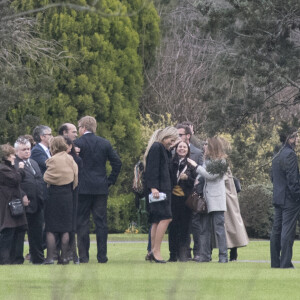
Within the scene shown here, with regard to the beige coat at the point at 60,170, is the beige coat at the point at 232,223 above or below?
below

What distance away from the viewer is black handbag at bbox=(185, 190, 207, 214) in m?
13.9

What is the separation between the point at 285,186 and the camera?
12938 millimetres

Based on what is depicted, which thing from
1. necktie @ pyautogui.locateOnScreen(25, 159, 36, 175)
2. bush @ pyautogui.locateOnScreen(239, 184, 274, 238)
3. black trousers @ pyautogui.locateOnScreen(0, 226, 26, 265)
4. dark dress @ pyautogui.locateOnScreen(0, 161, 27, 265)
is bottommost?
bush @ pyautogui.locateOnScreen(239, 184, 274, 238)

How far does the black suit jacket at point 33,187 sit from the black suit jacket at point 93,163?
648mm

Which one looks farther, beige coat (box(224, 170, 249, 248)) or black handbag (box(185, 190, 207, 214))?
beige coat (box(224, 170, 249, 248))

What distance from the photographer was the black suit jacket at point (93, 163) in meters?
13.5

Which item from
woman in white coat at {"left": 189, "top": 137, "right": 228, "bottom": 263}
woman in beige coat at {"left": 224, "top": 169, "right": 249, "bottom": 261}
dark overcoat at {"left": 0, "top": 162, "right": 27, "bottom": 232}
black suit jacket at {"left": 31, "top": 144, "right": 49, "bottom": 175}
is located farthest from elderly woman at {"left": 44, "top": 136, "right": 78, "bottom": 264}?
woman in beige coat at {"left": 224, "top": 169, "right": 249, "bottom": 261}

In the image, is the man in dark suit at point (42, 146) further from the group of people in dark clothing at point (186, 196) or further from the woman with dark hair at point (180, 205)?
the woman with dark hair at point (180, 205)

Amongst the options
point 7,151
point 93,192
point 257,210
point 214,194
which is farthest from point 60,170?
point 257,210

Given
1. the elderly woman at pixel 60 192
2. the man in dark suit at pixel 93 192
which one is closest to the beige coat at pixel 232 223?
the man in dark suit at pixel 93 192

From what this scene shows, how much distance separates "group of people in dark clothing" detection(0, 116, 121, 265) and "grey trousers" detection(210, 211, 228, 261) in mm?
1579

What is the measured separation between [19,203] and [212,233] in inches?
112

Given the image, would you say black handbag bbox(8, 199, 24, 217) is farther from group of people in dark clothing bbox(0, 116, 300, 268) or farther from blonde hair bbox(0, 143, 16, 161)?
blonde hair bbox(0, 143, 16, 161)

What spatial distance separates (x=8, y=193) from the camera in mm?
13430
